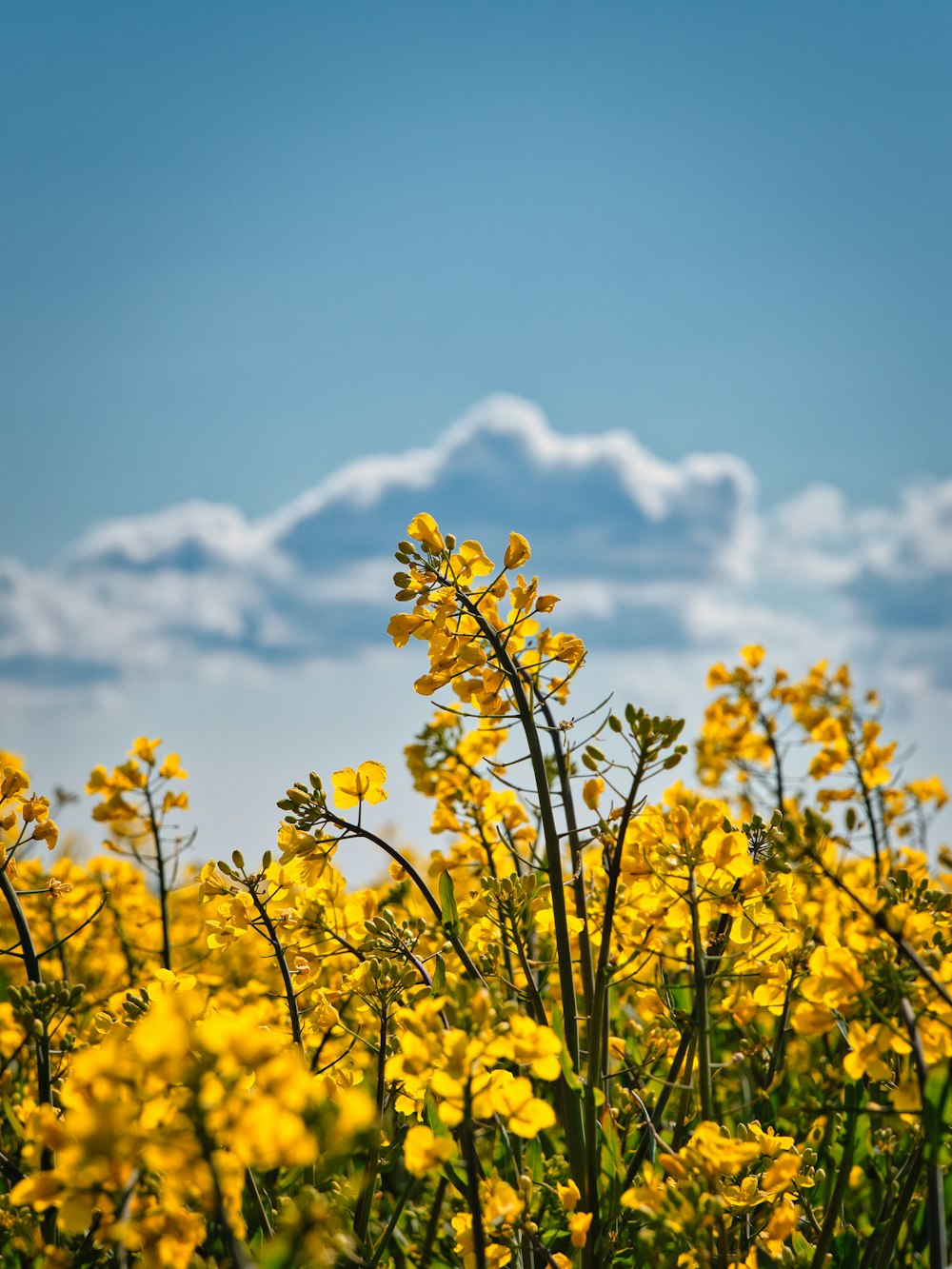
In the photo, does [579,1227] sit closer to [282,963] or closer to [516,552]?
[282,963]

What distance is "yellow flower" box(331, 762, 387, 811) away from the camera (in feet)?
8.25

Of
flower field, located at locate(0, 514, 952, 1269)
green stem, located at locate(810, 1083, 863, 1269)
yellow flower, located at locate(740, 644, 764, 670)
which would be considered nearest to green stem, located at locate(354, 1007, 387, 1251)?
flower field, located at locate(0, 514, 952, 1269)

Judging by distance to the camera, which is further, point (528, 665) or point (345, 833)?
point (528, 665)

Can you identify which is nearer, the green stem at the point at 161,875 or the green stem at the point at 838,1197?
the green stem at the point at 838,1197

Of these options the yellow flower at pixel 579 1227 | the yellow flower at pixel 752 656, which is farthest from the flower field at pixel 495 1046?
the yellow flower at pixel 752 656

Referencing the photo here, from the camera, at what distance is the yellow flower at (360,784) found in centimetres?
251

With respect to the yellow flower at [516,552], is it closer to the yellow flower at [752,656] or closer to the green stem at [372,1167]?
the green stem at [372,1167]

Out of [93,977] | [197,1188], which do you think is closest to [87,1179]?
[197,1188]

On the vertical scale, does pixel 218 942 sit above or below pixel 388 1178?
above

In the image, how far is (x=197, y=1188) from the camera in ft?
4.11

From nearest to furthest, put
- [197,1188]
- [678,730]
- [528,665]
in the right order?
[197,1188], [678,730], [528,665]

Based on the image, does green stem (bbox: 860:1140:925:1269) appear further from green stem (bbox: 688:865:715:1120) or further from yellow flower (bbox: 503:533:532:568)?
yellow flower (bbox: 503:533:532:568)

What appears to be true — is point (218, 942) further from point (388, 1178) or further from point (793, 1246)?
point (388, 1178)

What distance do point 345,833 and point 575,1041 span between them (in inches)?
27.3
